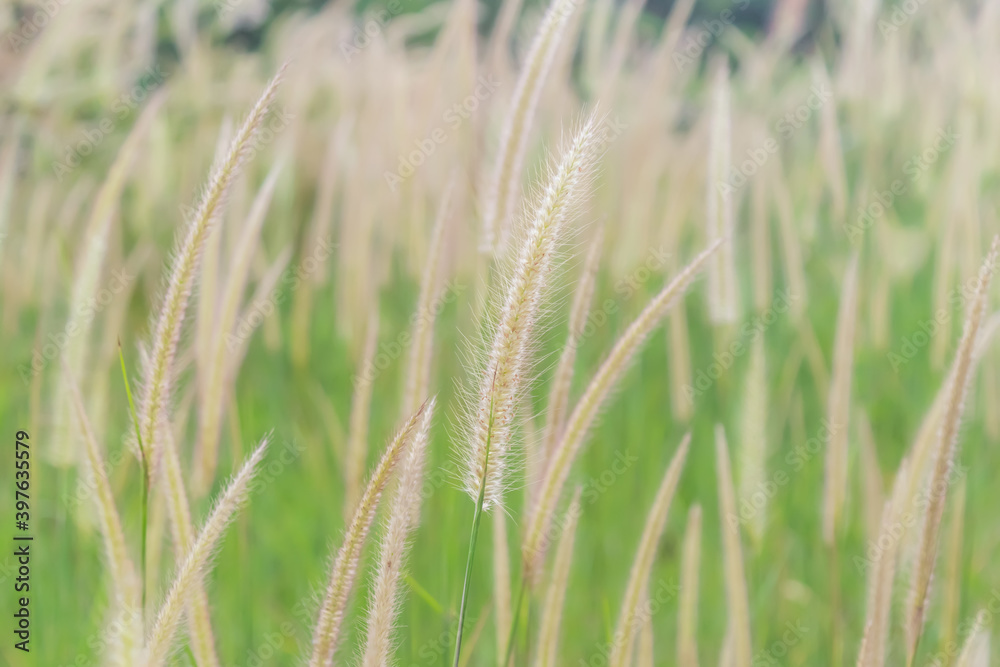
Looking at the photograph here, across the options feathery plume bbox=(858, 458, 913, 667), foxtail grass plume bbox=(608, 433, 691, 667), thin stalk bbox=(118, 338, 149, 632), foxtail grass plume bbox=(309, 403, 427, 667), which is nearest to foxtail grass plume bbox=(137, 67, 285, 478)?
thin stalk bbox=(118, 338, 149, 632)

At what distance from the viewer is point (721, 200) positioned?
23.5 inches

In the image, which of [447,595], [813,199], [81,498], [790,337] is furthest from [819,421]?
[81,498]

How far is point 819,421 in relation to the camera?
1028mm

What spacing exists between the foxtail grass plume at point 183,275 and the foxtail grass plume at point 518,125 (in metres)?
0.15

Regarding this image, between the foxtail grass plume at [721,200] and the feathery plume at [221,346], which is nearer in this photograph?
the feathery plume at [221,346]

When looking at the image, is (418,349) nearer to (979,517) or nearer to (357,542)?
(357,542)

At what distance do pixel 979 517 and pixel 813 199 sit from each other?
0.49 m

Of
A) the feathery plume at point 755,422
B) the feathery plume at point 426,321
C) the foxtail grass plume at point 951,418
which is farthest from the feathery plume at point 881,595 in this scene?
the feathery plume at point 426,321

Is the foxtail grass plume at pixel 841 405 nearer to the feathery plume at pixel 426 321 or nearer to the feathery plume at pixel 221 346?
the feathery plume at pixel 426 321

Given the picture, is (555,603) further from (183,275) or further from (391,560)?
(183,275)

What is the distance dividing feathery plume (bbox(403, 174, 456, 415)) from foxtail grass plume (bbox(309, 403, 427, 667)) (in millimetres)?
128

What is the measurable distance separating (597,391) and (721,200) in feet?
0.89

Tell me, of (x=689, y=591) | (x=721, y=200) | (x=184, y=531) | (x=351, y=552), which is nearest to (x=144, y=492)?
(x=184, y=531)

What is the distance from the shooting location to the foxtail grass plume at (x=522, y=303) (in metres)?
0.31
